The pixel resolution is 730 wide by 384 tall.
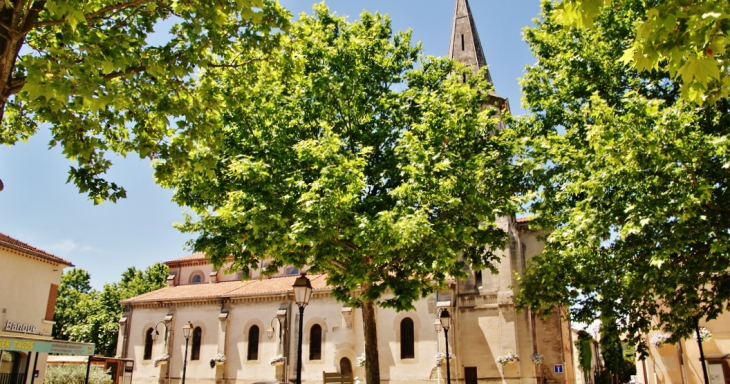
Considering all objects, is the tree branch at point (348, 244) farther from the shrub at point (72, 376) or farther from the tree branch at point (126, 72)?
the shrub at point (72, 376)

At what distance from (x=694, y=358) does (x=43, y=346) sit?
→ 32.8 meters

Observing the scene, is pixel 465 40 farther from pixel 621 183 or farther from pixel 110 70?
pixel 110 70

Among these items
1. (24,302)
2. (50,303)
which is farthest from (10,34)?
(50,303)

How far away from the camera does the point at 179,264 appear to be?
1630 inches

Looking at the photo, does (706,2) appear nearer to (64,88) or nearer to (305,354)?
(64,88)

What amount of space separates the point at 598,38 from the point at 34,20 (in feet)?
50.6

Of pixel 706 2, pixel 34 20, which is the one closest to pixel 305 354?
pixel 34 20

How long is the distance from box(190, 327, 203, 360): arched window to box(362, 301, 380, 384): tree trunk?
853 inches

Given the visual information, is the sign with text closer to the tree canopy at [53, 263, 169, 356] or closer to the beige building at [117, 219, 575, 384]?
the beige building at [117, 219, 575, 384]

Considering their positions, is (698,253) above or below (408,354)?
above

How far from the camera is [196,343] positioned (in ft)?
117

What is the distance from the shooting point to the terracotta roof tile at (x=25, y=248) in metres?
25.8

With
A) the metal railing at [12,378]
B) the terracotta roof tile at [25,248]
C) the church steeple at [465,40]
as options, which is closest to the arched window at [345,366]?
the metal railing at [12,378]

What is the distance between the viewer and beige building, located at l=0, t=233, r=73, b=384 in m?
25.3
